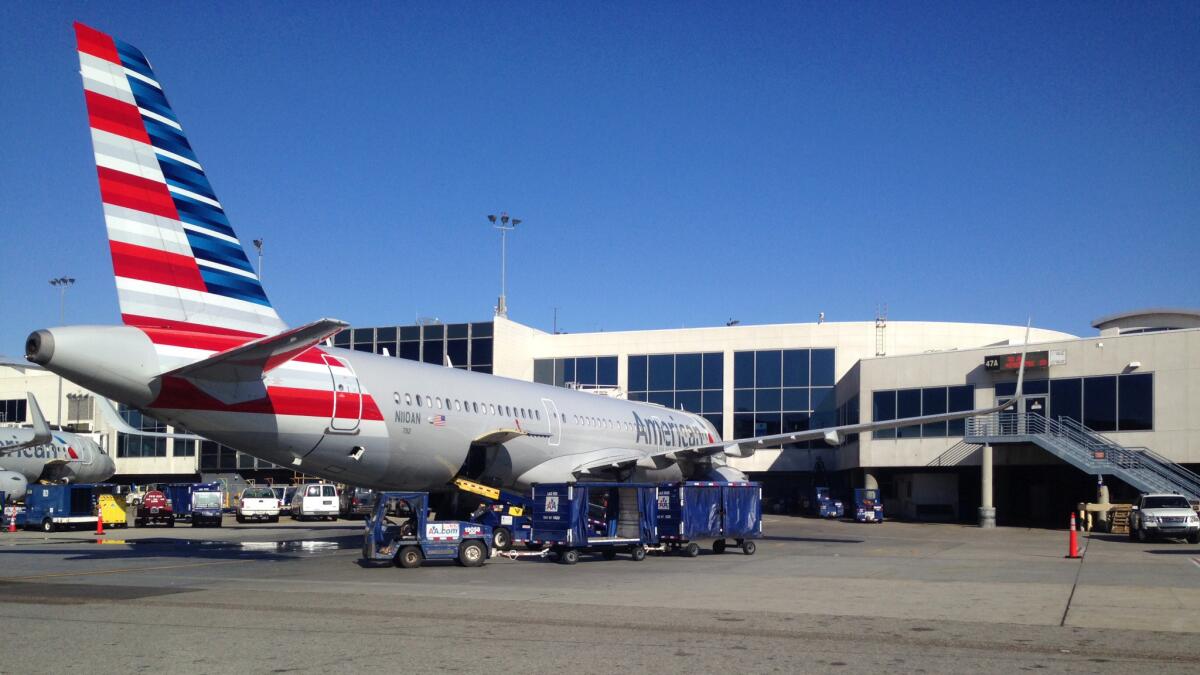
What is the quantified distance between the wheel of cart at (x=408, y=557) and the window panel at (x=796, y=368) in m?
43.2

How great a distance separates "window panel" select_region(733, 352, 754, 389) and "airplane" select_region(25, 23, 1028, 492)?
131ft

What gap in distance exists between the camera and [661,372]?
66.1 metres

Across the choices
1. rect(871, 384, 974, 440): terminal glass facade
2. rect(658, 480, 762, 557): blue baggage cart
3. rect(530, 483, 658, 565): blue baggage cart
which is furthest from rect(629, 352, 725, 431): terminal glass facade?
rect(530, 483, 658, 565): blue baggage cart

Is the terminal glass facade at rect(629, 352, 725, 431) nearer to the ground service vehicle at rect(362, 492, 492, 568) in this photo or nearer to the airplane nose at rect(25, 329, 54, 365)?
the ground service vehicle at rect(362, 492, 492, 568)

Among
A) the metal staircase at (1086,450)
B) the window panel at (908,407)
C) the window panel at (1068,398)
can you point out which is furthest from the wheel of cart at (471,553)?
the window panel at (908,407)

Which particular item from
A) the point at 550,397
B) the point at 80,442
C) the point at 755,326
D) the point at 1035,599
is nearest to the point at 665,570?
the point at 1035,599

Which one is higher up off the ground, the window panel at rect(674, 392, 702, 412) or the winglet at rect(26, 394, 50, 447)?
the window panel at rect(674, 392, 702, 412)

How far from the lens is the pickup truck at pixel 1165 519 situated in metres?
33.3

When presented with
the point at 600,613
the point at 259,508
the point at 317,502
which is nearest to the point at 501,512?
the point at 600,613

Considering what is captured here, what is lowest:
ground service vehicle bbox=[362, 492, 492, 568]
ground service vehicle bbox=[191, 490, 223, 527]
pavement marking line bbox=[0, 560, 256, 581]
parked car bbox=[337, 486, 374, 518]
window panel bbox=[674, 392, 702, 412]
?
parked car bbox=[337, 486, 374, 518]

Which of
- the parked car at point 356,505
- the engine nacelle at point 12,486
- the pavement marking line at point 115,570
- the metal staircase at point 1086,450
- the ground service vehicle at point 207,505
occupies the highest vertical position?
the metal staircase at point 1086,450

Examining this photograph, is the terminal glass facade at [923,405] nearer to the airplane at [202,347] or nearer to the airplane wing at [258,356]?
the airplane at [202,347]

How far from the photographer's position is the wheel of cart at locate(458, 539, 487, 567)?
76.7 ft

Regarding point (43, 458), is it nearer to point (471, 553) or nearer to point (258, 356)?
point (471, 553)
